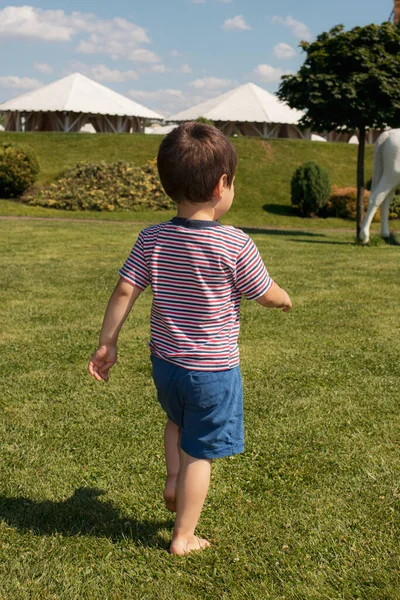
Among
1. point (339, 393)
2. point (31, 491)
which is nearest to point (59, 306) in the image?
point (339, 393)

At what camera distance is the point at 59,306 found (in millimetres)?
6973

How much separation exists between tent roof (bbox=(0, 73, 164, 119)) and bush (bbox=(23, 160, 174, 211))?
59.7 ft

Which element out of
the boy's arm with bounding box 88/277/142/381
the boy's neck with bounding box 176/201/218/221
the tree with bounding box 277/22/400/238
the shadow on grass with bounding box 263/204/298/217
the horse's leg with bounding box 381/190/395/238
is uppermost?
the tree with bounding box 277/22/400/238

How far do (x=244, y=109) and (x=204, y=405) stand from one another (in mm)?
44195

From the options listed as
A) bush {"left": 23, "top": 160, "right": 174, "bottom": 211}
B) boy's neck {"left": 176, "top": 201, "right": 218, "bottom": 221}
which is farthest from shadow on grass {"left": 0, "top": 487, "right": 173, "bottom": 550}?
bush {"left": 23, "top": 160, "right": 174, "bottom": 211}

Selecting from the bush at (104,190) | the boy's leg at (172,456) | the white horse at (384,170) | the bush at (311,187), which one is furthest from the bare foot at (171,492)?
the bush at (311,187)

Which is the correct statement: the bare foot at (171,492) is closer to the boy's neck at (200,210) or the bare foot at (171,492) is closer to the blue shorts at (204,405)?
the blue shorts at (204,405)

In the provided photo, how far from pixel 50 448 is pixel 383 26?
14.2 meters

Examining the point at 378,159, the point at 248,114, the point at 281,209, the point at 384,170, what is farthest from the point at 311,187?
the point at 248,114

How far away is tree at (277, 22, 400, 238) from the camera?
14312mm

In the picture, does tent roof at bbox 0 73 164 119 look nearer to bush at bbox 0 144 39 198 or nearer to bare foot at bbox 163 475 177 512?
bush at bbox 0 144 39 198

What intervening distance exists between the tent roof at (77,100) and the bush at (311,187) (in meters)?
23.0

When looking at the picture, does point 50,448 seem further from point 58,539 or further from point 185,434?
point 185,434

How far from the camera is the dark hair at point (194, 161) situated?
229 cm
